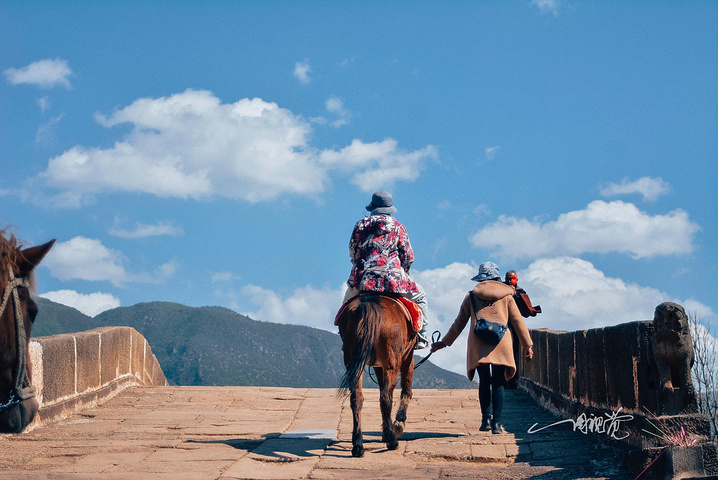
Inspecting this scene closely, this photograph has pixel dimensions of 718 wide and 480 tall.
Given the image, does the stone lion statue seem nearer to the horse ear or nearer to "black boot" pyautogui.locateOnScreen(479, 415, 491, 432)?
"black boot" pyautogui.locateOnScreen(479, 415, 491, 432)

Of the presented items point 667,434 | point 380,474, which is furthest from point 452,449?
point 667,434

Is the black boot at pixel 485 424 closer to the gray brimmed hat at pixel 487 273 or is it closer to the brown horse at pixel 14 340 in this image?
the gray brimmed hat at pixel 487 273

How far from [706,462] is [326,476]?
2.60 meters

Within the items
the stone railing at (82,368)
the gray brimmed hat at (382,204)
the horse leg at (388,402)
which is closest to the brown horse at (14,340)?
the horse leg at (388,402)

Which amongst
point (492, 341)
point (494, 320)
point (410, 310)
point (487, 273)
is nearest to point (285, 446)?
point (410, 310)

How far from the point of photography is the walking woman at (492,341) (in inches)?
302

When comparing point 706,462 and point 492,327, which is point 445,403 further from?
point 706,462

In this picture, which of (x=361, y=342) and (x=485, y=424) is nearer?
(x=361, y=342)

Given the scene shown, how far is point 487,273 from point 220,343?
70622mm

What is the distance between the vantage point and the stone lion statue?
5.31 metres

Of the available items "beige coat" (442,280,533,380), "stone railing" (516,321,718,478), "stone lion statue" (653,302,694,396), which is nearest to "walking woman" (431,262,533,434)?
"beige coat" (442,280,533,380)

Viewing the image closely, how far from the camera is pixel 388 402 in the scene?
21.8 ft

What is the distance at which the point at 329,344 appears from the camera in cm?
7800

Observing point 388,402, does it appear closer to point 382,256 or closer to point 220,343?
point 382,256
